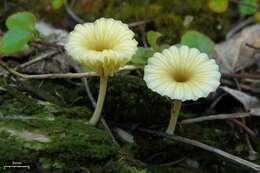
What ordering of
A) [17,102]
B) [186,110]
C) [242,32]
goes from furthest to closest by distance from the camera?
1. [242,32]
2. [186,110]
3. [17,102]

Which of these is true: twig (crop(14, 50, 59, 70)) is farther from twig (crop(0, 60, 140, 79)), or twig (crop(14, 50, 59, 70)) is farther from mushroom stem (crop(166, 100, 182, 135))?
mushroom stem (crop(166, 100, 182, 135))

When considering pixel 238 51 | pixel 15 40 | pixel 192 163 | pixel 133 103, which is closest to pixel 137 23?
pixel 238 51

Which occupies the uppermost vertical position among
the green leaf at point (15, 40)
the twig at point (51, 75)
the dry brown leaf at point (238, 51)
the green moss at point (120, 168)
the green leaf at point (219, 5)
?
the green leaf at point (219, 5)

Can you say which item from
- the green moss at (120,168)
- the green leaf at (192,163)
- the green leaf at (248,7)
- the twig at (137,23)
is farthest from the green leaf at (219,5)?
the green moss at (120,168)

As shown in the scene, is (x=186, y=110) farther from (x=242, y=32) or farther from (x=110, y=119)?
(x=242, y=32)

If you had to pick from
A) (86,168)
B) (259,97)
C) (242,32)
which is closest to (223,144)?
(259,97)

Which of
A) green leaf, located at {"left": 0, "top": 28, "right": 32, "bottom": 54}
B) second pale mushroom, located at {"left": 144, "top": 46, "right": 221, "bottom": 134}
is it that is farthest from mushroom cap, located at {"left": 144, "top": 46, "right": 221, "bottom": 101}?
green leaf, located at {"left": 0, "top": 28, "right": 32, "bottom": 54}

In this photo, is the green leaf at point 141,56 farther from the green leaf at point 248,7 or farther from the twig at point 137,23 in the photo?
the green leaf at point 248,7
